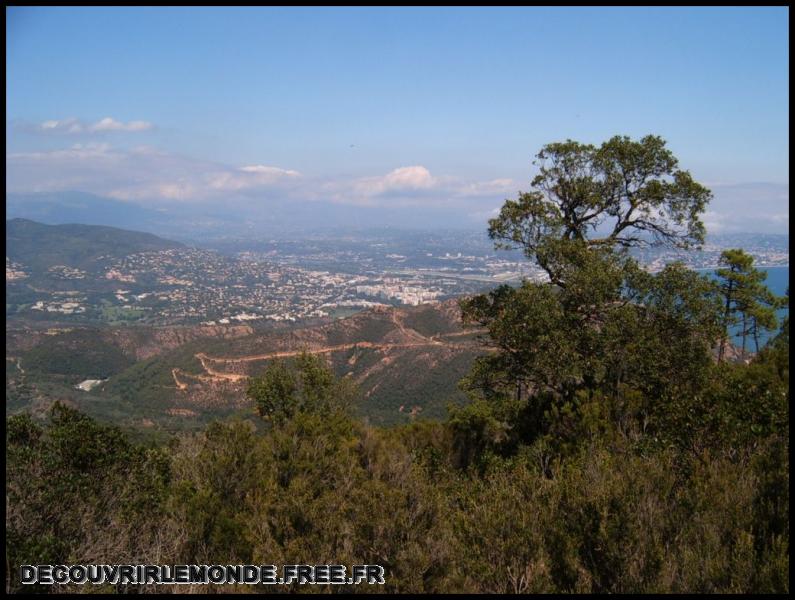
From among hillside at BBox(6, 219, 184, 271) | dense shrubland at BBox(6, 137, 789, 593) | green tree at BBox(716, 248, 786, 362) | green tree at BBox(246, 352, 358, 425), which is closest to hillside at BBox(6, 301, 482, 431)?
green tree at BBox(246, 352, 358, 425)

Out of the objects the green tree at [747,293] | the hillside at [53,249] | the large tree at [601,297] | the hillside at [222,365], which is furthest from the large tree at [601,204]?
the hillside at [53,249]

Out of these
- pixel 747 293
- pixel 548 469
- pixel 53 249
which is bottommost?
pixel 548 469

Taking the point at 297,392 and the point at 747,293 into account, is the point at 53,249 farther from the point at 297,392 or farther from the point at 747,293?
the point at 747,293

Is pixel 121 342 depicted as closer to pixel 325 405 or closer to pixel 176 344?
pixel 176 344

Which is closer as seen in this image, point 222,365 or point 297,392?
point 297,392

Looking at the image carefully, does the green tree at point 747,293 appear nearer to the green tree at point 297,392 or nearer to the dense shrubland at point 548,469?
the dense shrubland at point 548,469

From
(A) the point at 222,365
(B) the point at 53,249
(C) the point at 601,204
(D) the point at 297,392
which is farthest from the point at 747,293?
(B) the point at 53,249

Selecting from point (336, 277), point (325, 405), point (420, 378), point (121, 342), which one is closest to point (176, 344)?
point (121, 342)
